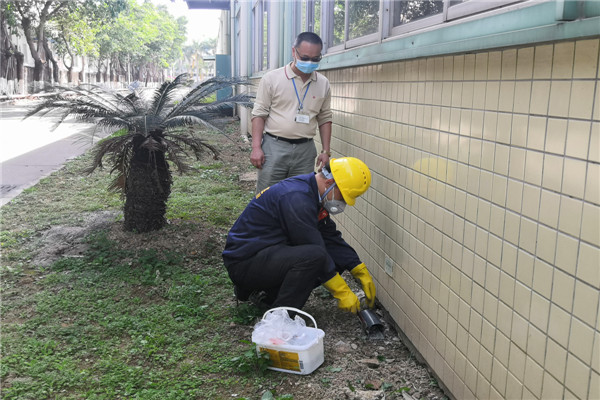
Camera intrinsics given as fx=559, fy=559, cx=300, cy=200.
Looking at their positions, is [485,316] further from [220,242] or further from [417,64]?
[220,242]

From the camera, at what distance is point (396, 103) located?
3.74m

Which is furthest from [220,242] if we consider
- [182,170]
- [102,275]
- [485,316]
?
[485,316]

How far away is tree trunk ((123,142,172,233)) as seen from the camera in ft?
18.0

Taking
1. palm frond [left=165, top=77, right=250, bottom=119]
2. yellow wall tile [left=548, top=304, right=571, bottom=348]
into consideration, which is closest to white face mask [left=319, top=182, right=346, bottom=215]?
yellow wall tile [left=548, top=304, right=571, bottom=348]

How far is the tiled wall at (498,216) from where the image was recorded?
6.16ft

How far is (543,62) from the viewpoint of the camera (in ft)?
6.82

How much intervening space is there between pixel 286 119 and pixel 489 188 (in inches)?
104

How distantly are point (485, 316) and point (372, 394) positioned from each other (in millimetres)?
872

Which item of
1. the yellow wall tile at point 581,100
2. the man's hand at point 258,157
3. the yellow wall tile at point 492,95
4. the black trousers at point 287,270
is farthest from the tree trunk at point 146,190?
the yellow wall tile at point 581,100

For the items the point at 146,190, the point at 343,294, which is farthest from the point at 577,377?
the point at 146,190

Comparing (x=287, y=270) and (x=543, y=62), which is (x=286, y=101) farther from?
(x=543, y=62)

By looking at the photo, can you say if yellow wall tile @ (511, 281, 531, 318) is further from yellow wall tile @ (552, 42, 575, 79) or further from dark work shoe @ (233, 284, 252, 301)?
dark work shoe @ (233, 284, 252, 301)

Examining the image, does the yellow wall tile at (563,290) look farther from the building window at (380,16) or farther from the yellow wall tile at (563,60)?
the building window at (380,16)

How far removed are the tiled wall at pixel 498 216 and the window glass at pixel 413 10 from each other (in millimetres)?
304
